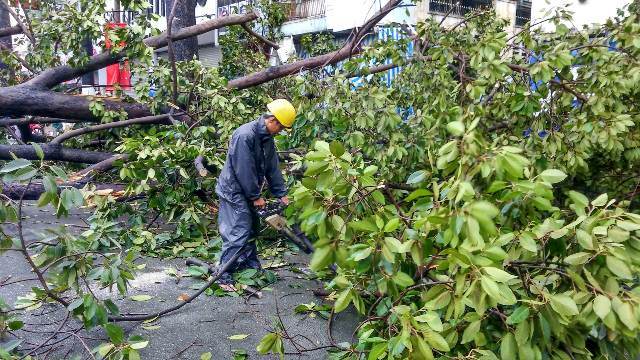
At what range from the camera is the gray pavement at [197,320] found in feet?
10.1

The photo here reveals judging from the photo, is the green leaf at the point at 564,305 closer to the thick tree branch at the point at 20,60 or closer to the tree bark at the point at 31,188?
the tree bark at the point at 31,188

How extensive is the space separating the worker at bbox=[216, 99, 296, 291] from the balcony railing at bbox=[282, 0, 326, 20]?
12.2 m

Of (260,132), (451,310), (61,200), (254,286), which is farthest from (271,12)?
(451,310)

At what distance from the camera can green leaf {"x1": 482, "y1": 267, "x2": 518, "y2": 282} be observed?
5.32ft

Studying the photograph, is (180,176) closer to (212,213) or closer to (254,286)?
(212,213)

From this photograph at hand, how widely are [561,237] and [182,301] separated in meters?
2.70

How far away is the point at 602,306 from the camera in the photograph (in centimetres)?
170

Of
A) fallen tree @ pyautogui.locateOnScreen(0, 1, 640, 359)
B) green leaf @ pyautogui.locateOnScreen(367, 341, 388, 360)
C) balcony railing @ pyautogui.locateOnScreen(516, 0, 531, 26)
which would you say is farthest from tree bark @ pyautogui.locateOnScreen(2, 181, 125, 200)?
balcony railing @ pyautogui.locateOnScreen(516, 0, 531, 26)

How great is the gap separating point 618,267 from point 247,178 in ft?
9.07

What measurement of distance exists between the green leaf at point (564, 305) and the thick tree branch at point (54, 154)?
561 cm

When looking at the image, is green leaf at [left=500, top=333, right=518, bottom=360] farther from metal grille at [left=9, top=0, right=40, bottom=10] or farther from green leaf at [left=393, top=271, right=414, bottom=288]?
metal grille at [left=9, top=0, right=40, bottom=10]

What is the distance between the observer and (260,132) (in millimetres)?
4020

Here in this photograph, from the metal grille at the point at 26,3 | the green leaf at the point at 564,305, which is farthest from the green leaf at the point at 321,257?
the metal grille at the point at 26,3

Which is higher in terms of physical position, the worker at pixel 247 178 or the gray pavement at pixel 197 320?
the worker at pixel 247 178
